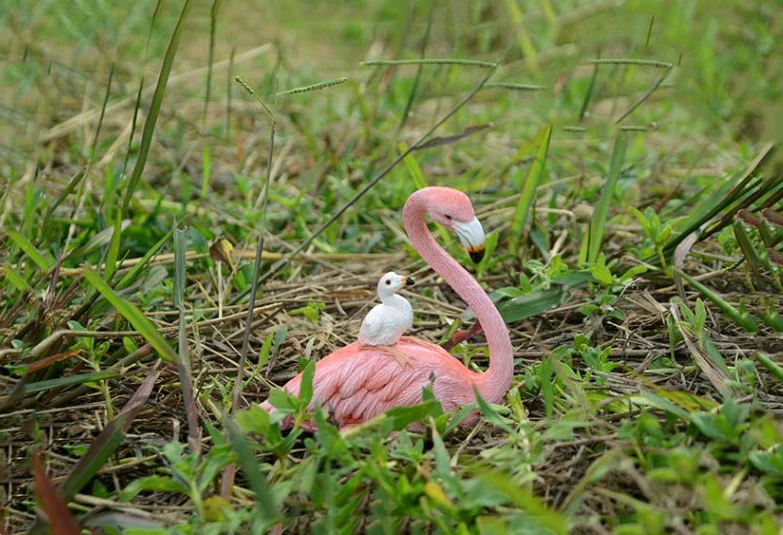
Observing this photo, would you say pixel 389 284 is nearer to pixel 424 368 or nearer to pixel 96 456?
pixel 424 368

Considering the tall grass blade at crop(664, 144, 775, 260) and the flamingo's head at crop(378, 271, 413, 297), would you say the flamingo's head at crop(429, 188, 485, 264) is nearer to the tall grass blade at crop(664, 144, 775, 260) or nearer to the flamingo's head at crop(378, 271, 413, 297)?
the flamingo's head at crop(378, 271, 413, 297)

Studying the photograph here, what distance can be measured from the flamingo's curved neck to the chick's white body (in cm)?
13

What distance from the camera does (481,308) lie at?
192cm

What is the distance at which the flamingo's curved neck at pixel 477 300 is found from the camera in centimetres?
187

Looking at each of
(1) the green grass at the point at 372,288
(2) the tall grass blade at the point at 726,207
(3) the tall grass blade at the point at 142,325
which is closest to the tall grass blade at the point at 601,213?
(1) the green grass at the point at 372,288

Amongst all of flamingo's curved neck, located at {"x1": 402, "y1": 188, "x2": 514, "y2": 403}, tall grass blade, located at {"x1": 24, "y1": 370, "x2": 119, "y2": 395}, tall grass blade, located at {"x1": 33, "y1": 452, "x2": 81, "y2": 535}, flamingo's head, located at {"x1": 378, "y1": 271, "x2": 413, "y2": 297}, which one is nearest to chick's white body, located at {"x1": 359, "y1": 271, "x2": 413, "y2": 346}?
flamingo's head, located at {"x1": 378, "y1": 271, "x2": 413, "y2": 297}

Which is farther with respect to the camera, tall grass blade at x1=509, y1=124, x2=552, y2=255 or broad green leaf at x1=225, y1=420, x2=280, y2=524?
tall grass blade at x1=509, y1=124, x2=552, y2=255

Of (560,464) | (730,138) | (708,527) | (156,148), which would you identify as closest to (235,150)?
(156,148)

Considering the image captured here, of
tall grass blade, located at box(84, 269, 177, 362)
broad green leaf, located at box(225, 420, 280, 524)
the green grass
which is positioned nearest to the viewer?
broad green leaf, located at box(225, 420, 280, 524)

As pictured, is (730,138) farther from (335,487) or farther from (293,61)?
(335,487)

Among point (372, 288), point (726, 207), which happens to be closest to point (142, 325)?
point (372, 288)

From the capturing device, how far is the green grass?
5.17 ft

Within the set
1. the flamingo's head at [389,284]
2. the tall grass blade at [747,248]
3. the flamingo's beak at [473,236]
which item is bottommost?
the tall grass blade at [747,248]

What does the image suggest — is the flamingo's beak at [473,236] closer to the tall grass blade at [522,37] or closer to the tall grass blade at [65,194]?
the tall grass blade at [65,194]
